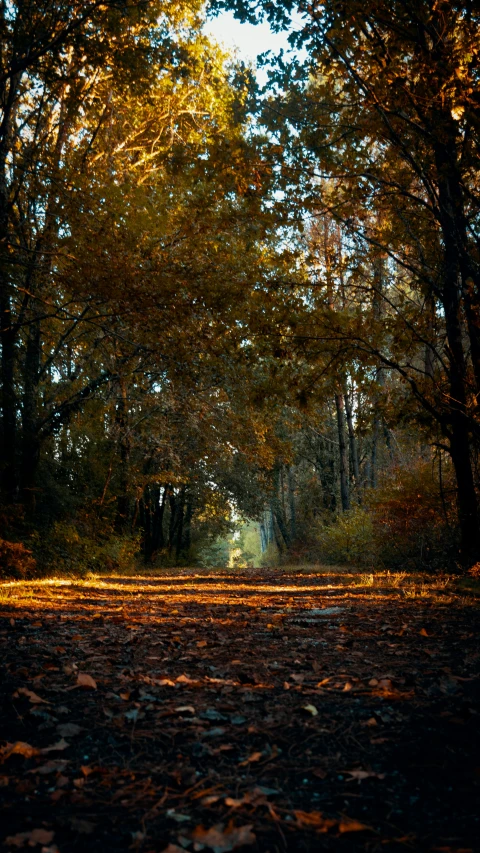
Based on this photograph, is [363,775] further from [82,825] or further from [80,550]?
[80,550]

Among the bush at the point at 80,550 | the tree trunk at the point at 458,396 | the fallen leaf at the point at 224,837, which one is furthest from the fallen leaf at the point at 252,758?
the bush at the point at 80,550

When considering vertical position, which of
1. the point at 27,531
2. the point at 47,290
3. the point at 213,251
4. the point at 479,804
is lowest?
the point at 479,804

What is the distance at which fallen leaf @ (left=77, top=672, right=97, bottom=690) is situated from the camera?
3898 mm

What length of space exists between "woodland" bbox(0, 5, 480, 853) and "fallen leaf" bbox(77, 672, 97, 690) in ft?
0.07

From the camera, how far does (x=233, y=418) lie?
60.1ft

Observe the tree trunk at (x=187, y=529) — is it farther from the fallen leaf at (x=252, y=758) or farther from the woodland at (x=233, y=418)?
the fallen leaf at (x=252, y=758)

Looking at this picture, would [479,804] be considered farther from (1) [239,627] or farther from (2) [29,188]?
(2) [29,188]

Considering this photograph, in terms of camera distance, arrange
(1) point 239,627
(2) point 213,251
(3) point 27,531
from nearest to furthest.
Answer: (1) point 239,627 < (3) point 27,531 < (2) point 213,251

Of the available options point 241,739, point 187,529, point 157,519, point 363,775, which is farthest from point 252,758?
point 187,529

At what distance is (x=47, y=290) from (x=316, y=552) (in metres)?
17.1

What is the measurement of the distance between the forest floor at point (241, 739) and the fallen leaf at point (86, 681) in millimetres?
20

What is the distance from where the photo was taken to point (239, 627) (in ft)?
20.8

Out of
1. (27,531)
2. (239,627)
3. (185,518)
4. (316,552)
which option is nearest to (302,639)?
(239,627)

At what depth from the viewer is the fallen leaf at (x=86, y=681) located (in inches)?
153
